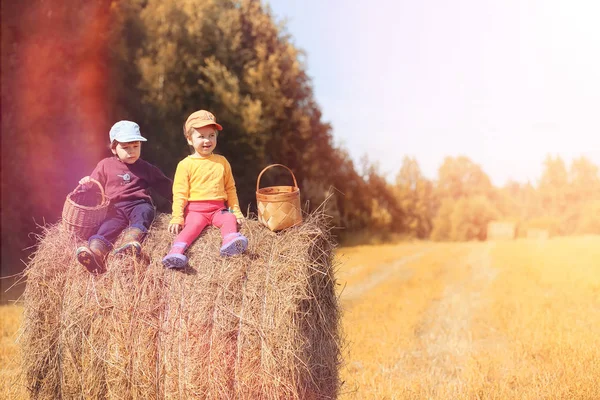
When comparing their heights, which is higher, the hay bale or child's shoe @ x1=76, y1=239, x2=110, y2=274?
child's shoe @ x1=76, y1=239, x2=110, y2=274

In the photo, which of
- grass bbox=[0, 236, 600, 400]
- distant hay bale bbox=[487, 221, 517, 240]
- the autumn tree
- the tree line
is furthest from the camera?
the autumn tree

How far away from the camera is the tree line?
537 inches

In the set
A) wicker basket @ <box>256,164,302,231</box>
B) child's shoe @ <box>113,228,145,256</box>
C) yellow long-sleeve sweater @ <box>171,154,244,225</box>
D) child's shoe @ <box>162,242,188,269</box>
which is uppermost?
yellow long-sleeve sweater @ <box>171,154,244,225</box>

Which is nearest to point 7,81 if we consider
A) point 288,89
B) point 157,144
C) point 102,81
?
point 102,81

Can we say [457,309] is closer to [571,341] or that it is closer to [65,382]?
[571,341]

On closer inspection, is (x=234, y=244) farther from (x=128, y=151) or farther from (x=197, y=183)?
(x=128, y=151)

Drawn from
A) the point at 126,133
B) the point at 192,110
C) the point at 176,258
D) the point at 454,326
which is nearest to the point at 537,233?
the point at 192,110

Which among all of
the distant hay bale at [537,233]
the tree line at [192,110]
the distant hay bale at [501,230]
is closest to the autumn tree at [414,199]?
the tree line at [192,110]

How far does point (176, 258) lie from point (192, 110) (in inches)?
510

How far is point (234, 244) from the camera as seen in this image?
14.9 ft

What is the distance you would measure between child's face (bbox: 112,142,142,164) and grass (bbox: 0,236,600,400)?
204 cm

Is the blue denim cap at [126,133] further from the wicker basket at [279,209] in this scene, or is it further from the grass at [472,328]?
the grass at [472,328]

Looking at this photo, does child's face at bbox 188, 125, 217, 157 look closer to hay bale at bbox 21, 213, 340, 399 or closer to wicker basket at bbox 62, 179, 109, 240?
hay bale at bbox 21, 213, 340, 399

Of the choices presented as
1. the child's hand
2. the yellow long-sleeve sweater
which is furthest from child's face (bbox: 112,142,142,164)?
the child's hand
